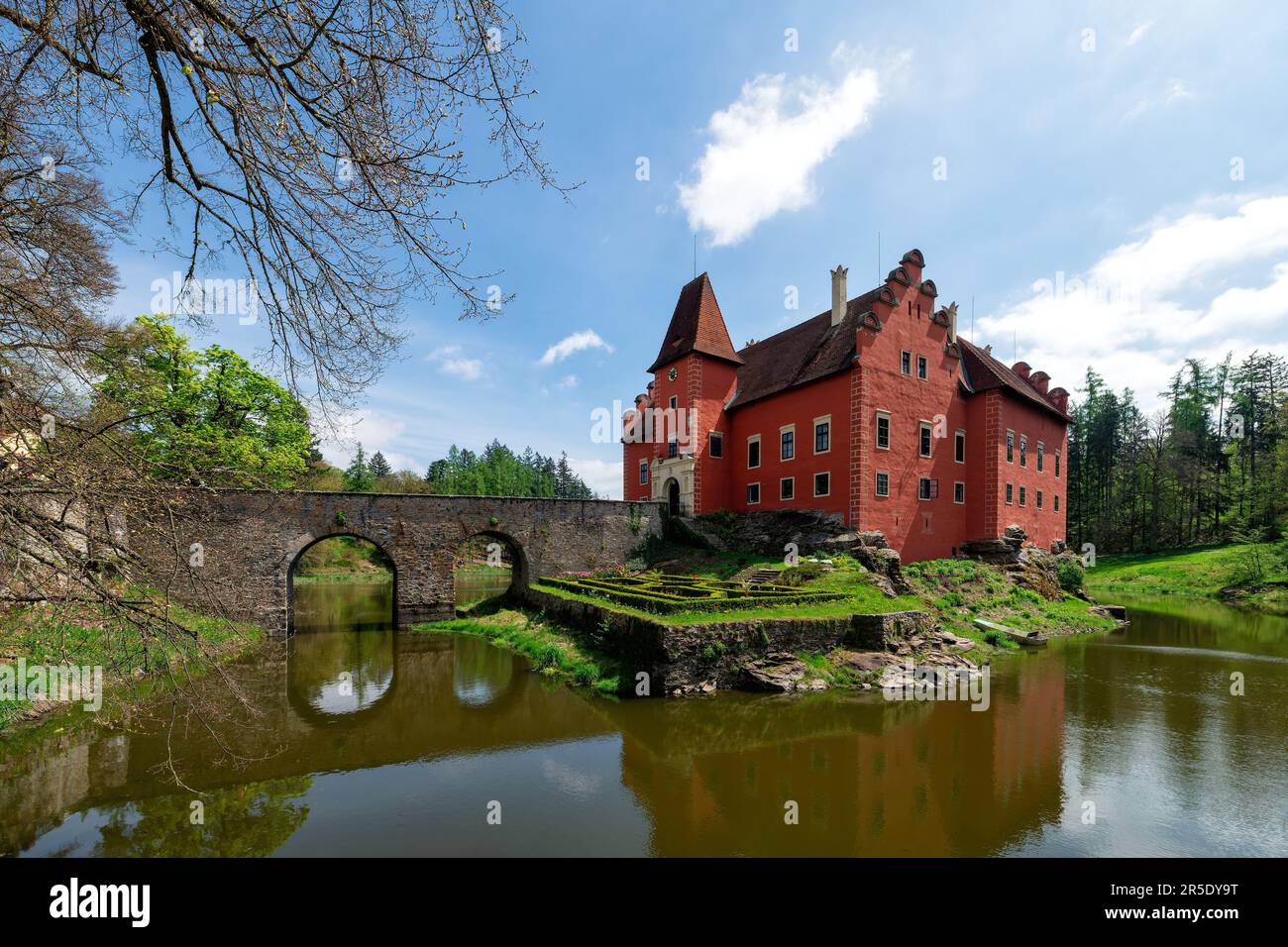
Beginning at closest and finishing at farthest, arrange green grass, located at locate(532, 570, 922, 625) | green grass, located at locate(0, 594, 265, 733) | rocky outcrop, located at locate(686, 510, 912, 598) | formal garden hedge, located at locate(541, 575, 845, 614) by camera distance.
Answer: green grass, located at locate(0, 594, 265, 733) < green grass, located at locate(532, 570, 922, 625) < formal garden hedge, located at locate(541, 575, 845, 614) < rocky outcrop, located at locate(686, 510, 912, 598)

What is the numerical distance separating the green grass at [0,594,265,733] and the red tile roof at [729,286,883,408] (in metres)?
23.8

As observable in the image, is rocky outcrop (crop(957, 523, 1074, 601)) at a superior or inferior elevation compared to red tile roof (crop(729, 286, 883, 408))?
inferior

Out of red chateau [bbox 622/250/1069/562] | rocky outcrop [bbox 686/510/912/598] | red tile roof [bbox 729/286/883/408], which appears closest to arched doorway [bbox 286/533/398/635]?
rocky outcrop [bbox 686/510/912/598]

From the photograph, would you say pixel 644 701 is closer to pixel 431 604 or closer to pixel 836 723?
pixel 836 723

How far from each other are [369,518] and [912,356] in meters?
25.5

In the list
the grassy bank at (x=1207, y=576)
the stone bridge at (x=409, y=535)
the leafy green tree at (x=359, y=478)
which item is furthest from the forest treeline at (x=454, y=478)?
the grassy bank at (x=1207, y=576)

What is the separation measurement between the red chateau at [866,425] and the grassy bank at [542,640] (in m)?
11.7

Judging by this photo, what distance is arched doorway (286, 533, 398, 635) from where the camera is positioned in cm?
2338

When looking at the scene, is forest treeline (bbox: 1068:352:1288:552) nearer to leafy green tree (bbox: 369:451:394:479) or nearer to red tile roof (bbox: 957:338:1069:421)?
red tile roof (bbox: 957:338:1069:421)

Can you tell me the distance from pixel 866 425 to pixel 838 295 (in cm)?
909

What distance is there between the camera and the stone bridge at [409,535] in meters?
20.7

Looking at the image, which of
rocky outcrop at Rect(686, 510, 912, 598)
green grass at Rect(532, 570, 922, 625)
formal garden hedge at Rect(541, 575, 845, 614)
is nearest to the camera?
green grass at Rect(532, 570, 922, 625)
